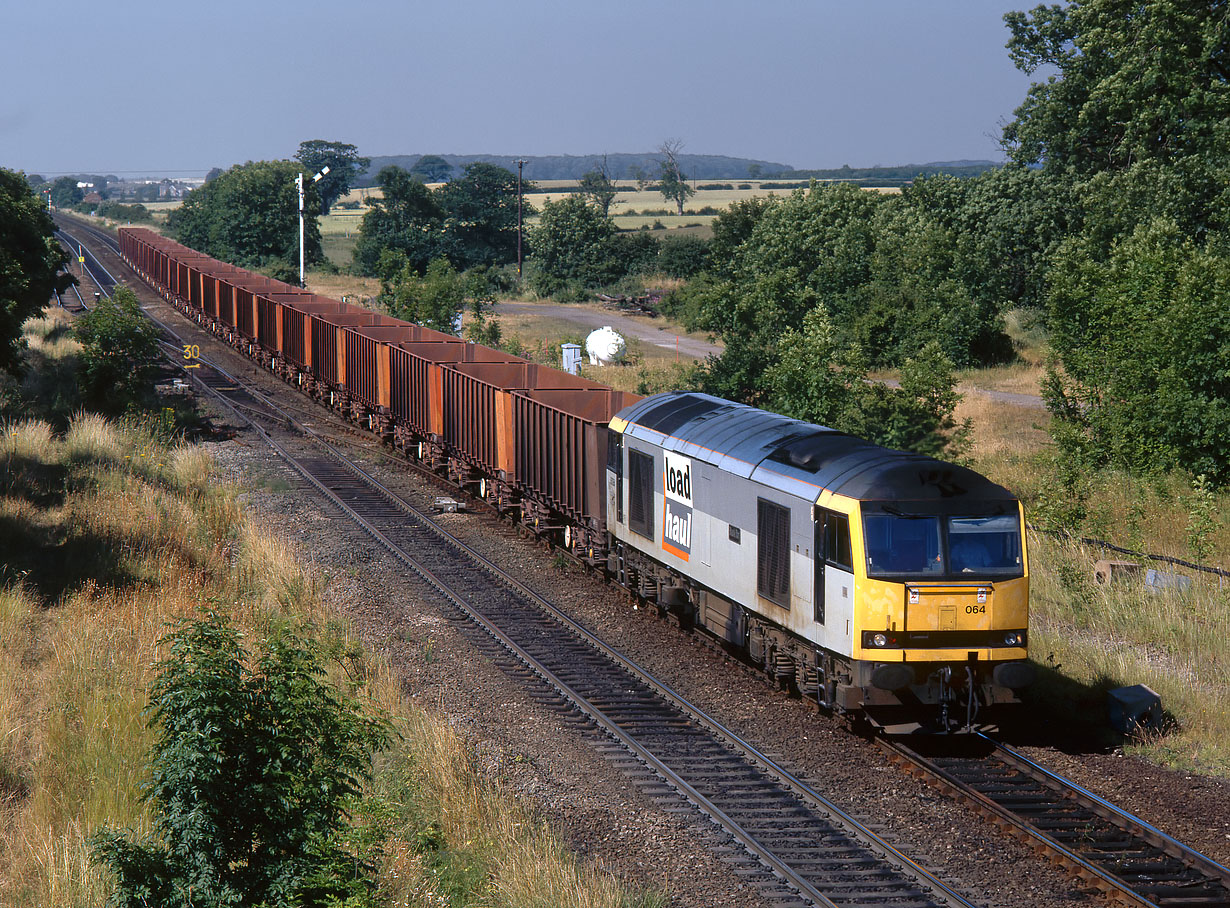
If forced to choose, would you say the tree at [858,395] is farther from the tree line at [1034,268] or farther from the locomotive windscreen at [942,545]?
the locomotive windscreen at [942,545]

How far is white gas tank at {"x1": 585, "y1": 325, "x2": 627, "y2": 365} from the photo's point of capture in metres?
50.1

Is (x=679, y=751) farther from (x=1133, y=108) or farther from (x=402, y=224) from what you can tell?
(x=402, y=224)

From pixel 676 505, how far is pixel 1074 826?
7089 millimetres

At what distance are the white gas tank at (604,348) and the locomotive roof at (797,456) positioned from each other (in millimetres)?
31750

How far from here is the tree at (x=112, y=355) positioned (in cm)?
3341

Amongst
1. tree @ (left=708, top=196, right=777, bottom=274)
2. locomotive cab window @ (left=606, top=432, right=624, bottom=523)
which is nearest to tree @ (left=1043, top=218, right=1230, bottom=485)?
locomotive cab window @ (left=606, top=432, right=624, bottom=523)

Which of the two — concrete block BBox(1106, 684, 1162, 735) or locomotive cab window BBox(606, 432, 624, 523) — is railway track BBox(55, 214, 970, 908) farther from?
concrete block BBox(1106, 684, 1162, 735)

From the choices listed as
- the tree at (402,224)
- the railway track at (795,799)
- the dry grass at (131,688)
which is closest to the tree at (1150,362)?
the railway track at (795,799)

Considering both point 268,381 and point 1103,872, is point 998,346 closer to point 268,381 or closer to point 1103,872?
point 268,381

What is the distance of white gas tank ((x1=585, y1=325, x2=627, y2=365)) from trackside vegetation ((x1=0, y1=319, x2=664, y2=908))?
104 feet

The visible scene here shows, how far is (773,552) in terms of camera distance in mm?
13781

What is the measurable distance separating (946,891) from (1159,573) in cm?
1026

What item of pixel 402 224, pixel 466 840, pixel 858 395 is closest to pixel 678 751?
pixel 466 840

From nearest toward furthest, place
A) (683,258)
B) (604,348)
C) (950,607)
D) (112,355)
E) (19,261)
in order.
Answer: (950,607) < (19,261) < (112,355) < (604,348) < (683,258)
